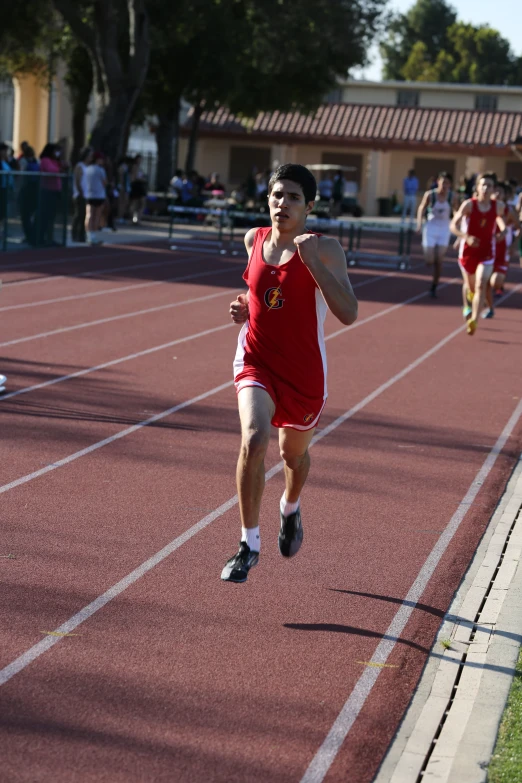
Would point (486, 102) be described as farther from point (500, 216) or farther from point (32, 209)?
point (500, 216)

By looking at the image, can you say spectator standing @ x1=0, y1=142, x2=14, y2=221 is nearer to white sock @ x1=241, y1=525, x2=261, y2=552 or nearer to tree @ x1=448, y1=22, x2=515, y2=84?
white sock @ x1=241, y1=525, x2=261, y2=552

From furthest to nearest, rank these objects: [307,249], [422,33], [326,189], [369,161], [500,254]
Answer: [422,33] → [369,161] → [326,189] → [500,254] → [307,249]

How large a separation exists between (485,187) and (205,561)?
9.75 metres

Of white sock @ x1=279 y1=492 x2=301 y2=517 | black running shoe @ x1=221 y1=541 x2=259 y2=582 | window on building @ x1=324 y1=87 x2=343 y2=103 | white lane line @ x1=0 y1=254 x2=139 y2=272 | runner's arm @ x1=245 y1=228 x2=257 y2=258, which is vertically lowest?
black running shoe @ x1=221 y1=541 x2=259 y2=582

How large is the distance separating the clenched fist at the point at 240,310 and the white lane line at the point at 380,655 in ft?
5.10

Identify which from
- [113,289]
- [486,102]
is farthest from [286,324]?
[486,102]

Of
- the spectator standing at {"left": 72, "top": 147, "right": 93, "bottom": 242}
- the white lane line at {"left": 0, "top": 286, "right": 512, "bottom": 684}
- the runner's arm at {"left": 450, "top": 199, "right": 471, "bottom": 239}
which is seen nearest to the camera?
the white lane line at {"left": 0, "top": 286, "right": 512, "bottom": 684}

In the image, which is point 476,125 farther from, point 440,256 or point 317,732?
point 317,732

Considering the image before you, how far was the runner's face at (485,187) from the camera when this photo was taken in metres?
14.7

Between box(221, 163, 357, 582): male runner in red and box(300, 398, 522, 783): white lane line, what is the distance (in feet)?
2.49

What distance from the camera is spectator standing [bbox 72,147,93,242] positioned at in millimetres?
25016

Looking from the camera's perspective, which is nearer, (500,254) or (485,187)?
(485,187)

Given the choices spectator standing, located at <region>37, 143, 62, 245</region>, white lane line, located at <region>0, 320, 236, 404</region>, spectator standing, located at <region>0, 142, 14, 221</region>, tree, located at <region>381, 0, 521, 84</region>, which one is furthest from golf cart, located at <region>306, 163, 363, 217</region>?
tree, located at <region>381, 0, 521, 84</region>

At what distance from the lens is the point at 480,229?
15.0 metres
